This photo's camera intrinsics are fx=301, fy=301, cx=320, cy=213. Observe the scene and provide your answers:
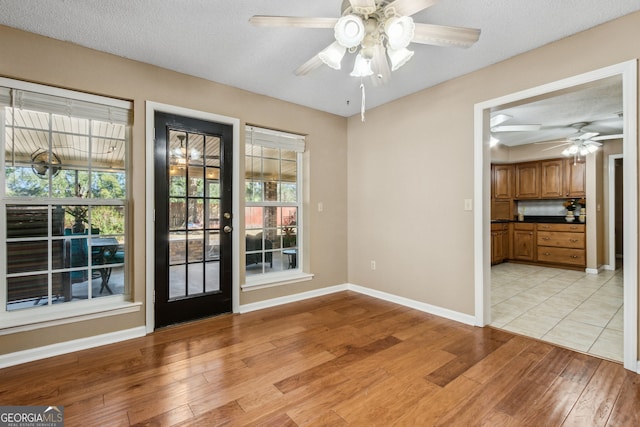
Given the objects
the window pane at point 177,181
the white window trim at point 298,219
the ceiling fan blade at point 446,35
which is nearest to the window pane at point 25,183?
the window pane at point 177,181

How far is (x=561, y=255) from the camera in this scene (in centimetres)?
567

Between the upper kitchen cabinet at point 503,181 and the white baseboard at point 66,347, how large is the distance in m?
6.96

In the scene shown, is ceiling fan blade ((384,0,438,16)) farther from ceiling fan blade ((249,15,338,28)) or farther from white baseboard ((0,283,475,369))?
white baseboard ((0,283,475,369))

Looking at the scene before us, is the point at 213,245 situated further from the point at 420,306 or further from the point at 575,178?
the point at 575,178

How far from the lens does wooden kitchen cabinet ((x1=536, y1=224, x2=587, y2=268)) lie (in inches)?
214

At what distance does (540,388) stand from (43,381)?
3.23m

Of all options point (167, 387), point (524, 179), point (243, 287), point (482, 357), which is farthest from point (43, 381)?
point (524, 179)

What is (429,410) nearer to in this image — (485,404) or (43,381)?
(485,404)

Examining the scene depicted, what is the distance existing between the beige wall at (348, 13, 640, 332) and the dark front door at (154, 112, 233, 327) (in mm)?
1827

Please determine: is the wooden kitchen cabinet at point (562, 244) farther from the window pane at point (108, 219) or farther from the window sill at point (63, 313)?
the window pane at point (108, 219)

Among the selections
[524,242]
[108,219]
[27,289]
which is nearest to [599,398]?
[108,219]

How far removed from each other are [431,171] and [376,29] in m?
1.95

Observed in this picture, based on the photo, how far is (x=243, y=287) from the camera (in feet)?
11.0

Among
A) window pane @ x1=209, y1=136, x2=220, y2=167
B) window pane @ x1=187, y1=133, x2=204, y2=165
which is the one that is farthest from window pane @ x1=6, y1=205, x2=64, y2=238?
window pane @ x1=209, y1=136, x2=220, y2=167
